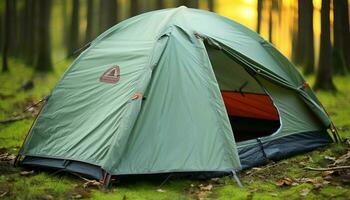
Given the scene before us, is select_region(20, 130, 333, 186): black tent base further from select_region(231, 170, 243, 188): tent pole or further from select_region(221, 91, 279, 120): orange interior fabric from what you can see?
select_region(221, 91, 279, 120): orange interior fabric

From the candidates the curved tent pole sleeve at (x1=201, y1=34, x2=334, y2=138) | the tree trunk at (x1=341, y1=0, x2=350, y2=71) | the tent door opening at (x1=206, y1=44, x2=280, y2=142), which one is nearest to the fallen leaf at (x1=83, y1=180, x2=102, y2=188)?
the curved tent pole sleeve at (x1=201, y1=34, x2=334, y2=138)

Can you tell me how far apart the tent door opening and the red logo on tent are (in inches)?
94.6

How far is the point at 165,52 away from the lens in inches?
266

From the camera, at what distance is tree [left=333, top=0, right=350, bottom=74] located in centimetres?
1667

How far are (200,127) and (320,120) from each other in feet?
9.29

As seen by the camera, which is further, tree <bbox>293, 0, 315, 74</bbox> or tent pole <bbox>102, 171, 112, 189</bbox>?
tree <bbox>293, 0, 315, 74</bbox>

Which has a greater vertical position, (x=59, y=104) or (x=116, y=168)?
(x=59, y=104)

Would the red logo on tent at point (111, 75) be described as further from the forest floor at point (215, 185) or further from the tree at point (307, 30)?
the tree at point (307, 30)

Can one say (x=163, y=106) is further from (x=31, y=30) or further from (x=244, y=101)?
(x=31, y=30)

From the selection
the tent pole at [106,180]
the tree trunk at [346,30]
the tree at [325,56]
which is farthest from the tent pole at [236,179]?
the tree trunk at [346,30]

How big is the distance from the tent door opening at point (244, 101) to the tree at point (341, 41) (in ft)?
27.2

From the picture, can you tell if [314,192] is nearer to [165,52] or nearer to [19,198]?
[165,52]

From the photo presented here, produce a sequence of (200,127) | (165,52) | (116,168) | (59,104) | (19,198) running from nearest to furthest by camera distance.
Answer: (19,198) → (116,168) → (200,127) → (165,52) → (59,104)

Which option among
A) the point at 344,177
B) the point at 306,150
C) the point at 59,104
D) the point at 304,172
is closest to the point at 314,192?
the point at 344,177
